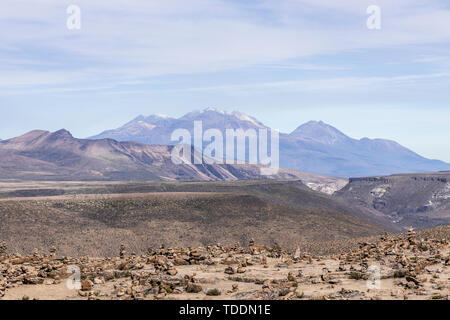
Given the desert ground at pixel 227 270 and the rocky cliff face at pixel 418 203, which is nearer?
the desert ground at pixel 227 270

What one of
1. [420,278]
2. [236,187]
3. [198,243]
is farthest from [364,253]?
[236,187]

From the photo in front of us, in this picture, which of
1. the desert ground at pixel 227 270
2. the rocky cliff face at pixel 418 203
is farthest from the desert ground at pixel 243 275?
the rocky cliff face at pixel 418 203

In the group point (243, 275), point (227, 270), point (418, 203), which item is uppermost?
point (227, 270)

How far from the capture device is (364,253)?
108ft

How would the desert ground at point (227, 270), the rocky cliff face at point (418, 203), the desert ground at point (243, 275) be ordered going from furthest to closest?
the rocky cliff face at point (418, 203)
the desert ground at point (227, 270)
the desert ground at point (243, 275)

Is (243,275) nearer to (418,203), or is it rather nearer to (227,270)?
(227,270)

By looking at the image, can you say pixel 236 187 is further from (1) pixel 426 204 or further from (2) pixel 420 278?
(2) pixel 420 278

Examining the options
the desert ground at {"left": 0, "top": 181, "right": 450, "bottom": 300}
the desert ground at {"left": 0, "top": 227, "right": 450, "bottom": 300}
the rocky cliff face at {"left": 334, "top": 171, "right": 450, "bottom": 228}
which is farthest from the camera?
the rocky cliff face at {"left": 334, "top": 171, "right": 450, "bottom": 228}

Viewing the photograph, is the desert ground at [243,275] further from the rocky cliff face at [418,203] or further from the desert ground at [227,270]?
the rocky cliff face at [418,203]

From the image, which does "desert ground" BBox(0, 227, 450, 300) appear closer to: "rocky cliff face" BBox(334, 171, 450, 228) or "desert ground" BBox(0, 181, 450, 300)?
"desert ground" BBox(0, 181, 450, 300)

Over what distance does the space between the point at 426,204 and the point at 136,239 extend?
12798cm

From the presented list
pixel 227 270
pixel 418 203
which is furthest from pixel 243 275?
pixel 418 203

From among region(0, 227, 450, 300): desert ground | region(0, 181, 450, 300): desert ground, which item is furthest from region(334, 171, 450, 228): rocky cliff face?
region(0, 227, 450, 300): desert ground

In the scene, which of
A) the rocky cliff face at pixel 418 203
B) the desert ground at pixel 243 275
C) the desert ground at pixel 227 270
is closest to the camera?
the desert ground at pixel 243 275
